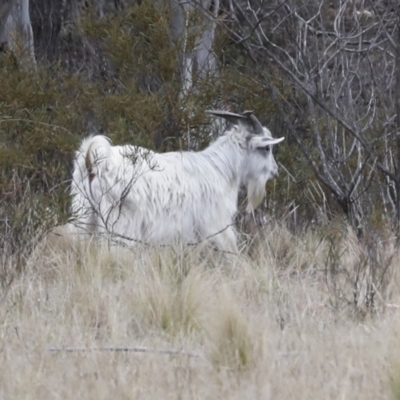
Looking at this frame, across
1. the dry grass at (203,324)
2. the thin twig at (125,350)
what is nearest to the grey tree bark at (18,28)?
the dry grass at (203,324)

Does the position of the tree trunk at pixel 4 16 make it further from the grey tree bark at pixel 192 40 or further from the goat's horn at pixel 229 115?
the goat's horn at pixel 229 115

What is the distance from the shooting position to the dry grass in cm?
515

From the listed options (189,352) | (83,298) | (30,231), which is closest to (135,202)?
(30,231)

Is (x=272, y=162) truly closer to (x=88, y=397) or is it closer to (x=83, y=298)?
(x=83, y=298)

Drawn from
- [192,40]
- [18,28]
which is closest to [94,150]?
[192,40]

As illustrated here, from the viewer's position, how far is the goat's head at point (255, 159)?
32.4 feet

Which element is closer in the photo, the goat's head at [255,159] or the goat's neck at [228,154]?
the goat's neck at [228,154]

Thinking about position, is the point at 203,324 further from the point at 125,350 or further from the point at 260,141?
the point at 260,141

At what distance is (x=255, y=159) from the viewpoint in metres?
9.98

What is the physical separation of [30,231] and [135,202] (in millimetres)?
1195

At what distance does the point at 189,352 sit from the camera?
5594 mm

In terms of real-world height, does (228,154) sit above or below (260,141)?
below

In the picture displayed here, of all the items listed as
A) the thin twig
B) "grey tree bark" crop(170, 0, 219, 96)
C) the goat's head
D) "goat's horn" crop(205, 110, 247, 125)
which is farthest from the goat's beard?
the thin twig

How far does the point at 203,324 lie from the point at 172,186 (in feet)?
10.3
